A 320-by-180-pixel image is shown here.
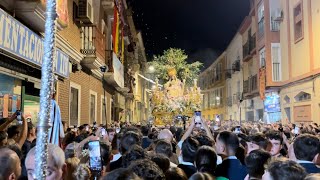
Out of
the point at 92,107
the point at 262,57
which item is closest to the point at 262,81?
the point at 262,57

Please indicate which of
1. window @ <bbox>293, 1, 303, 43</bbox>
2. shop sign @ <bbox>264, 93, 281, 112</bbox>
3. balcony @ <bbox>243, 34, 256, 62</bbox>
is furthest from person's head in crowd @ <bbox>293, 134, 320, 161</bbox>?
balcony @ <bbox>243, 34, 256, 62</bbox>

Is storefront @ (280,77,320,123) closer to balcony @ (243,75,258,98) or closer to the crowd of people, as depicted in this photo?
balcony @ (243,75,258,98)

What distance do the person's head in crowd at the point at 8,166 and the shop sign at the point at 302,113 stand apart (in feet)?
63.7

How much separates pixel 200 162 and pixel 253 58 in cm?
3176

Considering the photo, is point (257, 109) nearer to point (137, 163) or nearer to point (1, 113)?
point (1, 113)

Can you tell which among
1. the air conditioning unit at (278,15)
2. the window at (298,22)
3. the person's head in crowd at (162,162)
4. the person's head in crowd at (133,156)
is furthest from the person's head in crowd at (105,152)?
the air conditioning unit at (278,15)

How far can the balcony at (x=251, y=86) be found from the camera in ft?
109

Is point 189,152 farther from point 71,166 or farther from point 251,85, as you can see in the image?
point 251,85

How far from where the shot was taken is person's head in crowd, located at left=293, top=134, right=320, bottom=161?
4.70 metres

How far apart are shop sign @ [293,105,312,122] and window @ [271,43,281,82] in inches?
157

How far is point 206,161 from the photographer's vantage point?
174 inches

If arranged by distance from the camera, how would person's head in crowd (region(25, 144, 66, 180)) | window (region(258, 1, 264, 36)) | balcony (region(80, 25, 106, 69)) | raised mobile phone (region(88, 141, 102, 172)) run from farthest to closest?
window (region(258, 1, 264, 36)) → balcony (region(80, 25, 106, 69)) → raised mobile phone (region(88, 141, 102, 172)) → person's head in crowd (region(25, 144, 66, 180))

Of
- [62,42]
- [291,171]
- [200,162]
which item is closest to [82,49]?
[62,42]

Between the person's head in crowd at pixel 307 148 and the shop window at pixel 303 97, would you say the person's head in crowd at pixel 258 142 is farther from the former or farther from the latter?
the shop window at pixel 303 97
